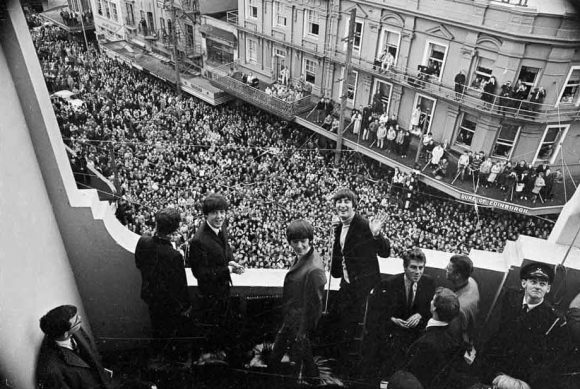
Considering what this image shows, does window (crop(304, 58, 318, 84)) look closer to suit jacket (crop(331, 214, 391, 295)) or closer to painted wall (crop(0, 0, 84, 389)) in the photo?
suit jacket (crop(331, 214, 391, 295))

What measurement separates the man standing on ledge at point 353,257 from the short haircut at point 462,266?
0.60 m

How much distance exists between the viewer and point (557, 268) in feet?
12.7

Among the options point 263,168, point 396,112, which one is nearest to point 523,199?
point 396,112

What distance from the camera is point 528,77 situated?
14.6 meters

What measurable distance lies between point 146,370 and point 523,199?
14109 mm

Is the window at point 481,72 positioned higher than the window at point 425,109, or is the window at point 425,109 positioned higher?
the window at point 481,72

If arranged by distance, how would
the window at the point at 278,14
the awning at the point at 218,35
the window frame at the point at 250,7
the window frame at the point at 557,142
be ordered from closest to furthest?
the window frame at the point at 557,142
the window at the point at 278,14
the window frame at the point at 250,7
the awning at the point at 218,35

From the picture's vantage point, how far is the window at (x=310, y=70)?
68.8 ft

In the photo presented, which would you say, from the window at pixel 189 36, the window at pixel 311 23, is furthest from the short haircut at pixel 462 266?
the window at pixel 189 36

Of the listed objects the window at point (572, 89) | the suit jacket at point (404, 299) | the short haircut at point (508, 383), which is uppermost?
the suit jacket at point (404, 299)

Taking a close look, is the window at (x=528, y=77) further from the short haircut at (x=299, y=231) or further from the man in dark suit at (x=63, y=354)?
the man in dark suit at (x=63, y=354)

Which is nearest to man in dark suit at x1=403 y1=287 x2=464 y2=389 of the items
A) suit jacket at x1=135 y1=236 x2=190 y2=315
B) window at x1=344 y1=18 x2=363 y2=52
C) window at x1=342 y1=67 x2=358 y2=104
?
suit jacket at x1=135 y1=236 x2=190 y2=315

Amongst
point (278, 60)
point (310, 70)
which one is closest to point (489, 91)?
point (310, 70)

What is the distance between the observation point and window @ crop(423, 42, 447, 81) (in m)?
16.4
